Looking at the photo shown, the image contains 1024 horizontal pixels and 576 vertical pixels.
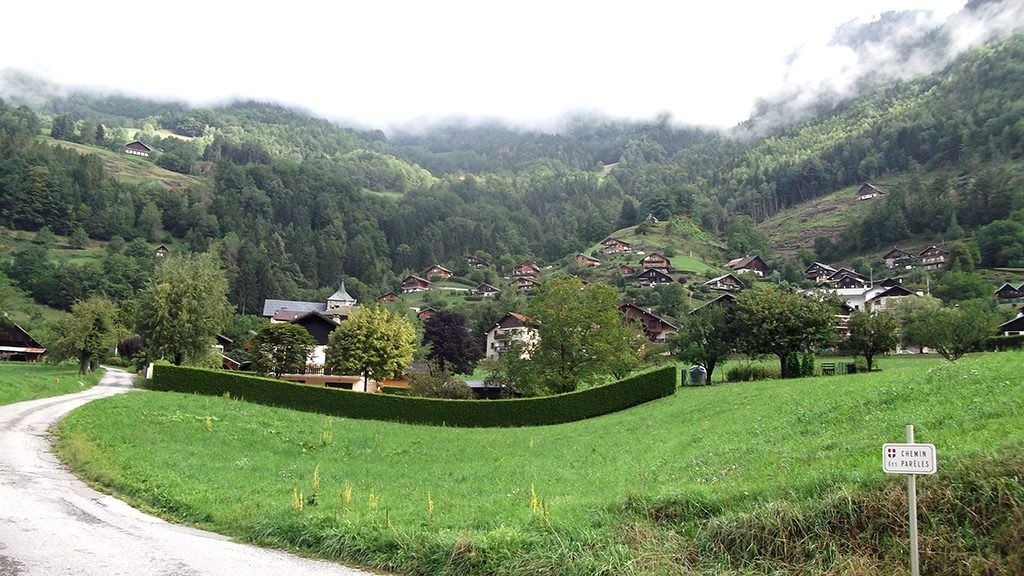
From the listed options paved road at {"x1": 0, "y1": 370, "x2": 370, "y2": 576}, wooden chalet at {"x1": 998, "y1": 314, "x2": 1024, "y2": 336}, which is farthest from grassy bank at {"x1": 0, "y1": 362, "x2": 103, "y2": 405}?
wooden chalet at {"x1": 998, "y1": 314, "x2": 1024, "y2": 336}

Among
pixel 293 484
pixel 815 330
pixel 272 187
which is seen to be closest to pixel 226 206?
pixel 272 187

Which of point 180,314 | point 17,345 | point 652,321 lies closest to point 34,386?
point 180,314

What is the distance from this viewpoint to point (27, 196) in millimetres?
133875

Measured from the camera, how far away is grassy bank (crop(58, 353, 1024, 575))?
7984mm

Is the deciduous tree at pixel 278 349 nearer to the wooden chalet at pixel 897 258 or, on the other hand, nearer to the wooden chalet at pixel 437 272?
the wooden chalet at pixel 437 272

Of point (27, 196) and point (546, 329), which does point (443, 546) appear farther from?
point (27, 196)

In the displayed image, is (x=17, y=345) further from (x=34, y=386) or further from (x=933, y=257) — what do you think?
(x=933, y=257)

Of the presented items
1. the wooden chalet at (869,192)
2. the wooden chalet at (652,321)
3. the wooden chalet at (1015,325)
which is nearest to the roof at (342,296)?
the wooden chalet at (652,321)

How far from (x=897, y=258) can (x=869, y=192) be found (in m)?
53.8

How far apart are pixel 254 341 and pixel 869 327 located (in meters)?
48.2

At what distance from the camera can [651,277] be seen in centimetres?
12294

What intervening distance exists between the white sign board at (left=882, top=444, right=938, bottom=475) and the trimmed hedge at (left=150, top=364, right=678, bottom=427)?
106ft

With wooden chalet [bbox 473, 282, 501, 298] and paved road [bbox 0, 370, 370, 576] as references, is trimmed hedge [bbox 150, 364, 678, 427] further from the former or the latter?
wooden chalet [bbox 473, 282, 501, 298]

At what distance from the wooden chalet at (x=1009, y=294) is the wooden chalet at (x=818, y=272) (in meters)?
35.9
